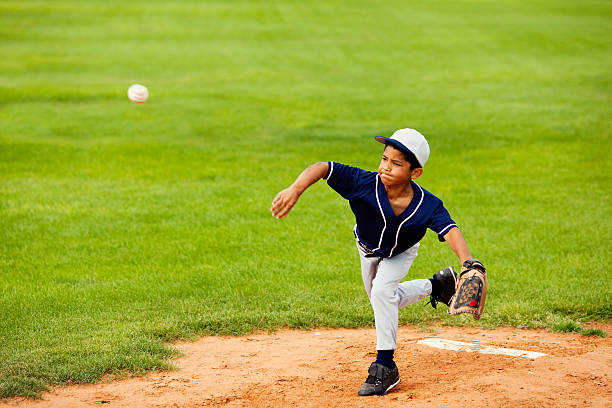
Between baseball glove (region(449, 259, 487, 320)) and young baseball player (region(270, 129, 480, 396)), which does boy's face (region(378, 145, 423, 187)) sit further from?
baseball glove (region(449, 259, 487, 320))

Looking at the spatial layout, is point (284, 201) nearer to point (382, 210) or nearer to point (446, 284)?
point (382, 210)

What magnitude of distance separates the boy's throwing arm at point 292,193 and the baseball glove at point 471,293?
4.20ft

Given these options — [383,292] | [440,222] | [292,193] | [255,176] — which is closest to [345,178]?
[292,193]

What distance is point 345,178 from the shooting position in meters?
5.47

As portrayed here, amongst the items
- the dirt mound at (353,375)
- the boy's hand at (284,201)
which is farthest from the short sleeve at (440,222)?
the dirt mound at (353,375)

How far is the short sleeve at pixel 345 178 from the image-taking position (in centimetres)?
544

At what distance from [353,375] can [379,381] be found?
0.55 meters

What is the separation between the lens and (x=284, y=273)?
872cm

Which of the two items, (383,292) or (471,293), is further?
(383,292)

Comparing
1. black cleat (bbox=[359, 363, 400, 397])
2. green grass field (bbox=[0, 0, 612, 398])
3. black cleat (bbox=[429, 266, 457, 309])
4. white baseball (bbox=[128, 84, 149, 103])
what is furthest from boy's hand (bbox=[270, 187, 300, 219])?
white baseball (bbox=[128, 84, 149, 103])

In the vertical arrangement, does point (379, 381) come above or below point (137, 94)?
below

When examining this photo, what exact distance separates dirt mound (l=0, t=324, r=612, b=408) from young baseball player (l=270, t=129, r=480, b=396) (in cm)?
41

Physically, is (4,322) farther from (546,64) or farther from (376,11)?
(376,11)

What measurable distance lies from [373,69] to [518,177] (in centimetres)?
1186
